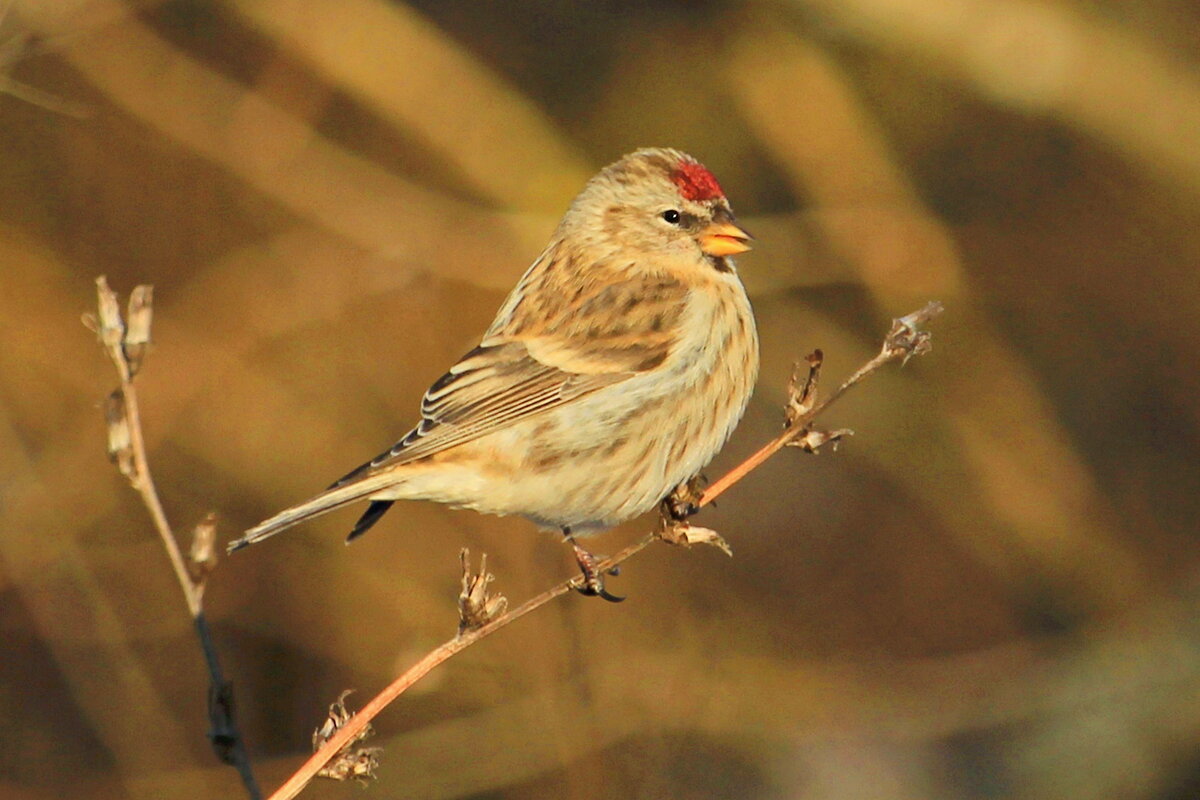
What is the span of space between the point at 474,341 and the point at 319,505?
3584mm

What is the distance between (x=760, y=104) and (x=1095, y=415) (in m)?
3.10

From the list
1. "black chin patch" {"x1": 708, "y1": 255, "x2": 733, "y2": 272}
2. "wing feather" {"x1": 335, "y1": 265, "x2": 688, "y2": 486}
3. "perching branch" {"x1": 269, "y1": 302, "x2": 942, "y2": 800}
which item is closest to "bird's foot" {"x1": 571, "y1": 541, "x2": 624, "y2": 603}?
"perching branch" {"x1": 269, "y1": 302, "x2": 942, "y2": 800}

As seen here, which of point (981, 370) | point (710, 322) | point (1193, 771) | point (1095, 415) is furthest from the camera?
point (1095, 415)

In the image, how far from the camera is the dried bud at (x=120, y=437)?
103 inches

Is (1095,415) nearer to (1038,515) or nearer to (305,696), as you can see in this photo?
(1038,515)

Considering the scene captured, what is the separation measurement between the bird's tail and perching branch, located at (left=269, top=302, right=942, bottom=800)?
0.51 m

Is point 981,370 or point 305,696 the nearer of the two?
point 305,696

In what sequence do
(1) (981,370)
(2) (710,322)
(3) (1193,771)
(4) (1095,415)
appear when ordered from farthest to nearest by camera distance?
(4) (1095,415) → (1) (981,370) → (3) (1193,771) → (2) (710,322)

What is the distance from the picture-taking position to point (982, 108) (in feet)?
32.4

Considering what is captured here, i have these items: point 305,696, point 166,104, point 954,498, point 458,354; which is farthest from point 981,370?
point 166,104

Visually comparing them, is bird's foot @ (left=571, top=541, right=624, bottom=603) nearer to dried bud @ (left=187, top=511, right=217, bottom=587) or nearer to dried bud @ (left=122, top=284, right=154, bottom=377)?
dried bud @ (left=187, top=511, right=217, bottom=587)

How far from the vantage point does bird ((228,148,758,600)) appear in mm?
4105

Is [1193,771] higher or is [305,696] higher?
[305,696]

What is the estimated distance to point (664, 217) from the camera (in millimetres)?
4605
